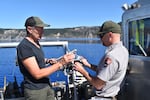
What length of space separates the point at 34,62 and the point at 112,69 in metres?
0.89

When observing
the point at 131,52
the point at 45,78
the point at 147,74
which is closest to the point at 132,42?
the point at 131,52

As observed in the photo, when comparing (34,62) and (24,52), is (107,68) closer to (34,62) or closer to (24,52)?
(34,62)

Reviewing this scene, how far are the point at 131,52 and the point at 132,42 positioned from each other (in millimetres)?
131

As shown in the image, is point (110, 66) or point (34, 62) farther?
point (34, 62)

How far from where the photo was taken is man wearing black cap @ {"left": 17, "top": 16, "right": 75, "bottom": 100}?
403cm

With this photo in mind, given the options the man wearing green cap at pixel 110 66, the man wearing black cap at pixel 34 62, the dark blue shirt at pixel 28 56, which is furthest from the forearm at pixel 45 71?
the man wearing green cap at pixel 110 66

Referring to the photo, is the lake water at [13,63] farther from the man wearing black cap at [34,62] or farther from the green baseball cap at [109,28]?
the green baseball cap at [109,28]

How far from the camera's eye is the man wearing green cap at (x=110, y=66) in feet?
12.1

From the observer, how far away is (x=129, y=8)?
474 centimetres

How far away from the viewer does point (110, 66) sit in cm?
368

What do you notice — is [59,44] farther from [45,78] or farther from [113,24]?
[113,24]

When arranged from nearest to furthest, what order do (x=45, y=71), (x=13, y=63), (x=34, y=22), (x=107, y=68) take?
(x=107, y=68) → (x=45, y=71) → (x=34, y=22) → (x=13, y=63)

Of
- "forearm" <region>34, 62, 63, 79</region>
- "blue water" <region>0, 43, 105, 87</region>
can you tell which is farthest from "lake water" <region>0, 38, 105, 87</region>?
"forearm" <region>34, 62, 63, 79</region>

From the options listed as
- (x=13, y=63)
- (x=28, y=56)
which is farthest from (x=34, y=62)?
(x=13, y=63)
